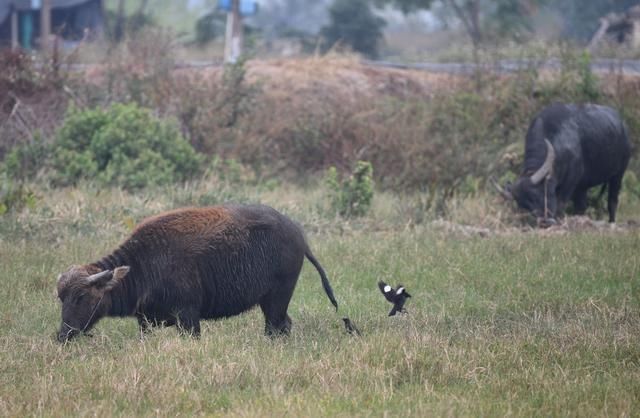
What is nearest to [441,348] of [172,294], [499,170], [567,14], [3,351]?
[172,294]

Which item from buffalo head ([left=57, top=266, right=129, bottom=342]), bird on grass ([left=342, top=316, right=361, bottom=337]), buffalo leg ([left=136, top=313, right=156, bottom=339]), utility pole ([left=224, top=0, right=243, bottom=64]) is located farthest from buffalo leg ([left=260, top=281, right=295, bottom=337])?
utility pole ([left=224, top=0, right=243, bottom=64])

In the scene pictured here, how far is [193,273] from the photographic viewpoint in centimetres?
921

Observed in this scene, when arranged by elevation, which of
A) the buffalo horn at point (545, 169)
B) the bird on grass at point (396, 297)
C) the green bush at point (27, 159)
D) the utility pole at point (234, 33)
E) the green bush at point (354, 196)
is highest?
the utility pole at point (234, 33)

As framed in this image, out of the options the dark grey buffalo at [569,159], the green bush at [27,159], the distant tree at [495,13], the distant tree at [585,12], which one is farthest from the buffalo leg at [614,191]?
the distant tree at [585,12]

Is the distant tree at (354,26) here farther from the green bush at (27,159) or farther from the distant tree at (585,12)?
the green bush at (27,159)

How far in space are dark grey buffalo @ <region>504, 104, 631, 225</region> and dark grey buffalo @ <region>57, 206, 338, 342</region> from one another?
7150 millimetres

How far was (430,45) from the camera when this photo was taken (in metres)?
Answer: 61.7

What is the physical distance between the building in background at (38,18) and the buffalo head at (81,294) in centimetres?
2942

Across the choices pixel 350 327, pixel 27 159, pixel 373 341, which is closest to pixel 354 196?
pixel 27 159

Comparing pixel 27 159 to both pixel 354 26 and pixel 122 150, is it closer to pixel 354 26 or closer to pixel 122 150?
pixel 122 150

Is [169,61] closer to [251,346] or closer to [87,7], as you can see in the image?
[251,346]

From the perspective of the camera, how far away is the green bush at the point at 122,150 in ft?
57.8

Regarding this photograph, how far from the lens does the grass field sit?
7.35 meters

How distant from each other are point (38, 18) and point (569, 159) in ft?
103
